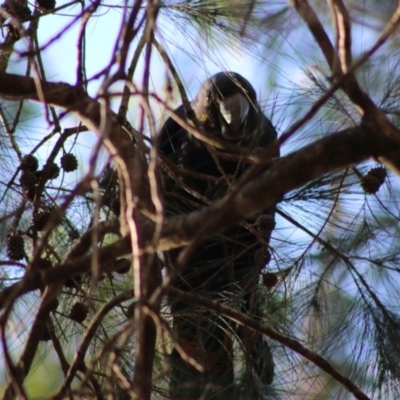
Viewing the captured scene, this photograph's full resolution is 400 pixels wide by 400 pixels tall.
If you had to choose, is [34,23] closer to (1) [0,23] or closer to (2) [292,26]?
(1) [0,23]

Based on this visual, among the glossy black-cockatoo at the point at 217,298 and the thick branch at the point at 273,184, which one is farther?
the glossy black-cockatoo at the point at 217,298

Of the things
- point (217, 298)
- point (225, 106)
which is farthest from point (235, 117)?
point (217, 298)

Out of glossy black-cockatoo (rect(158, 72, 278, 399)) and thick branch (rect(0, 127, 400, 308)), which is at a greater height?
glossy black-cockatoo (rect(158, 72, 278, 399))

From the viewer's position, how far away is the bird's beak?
2.70 metres

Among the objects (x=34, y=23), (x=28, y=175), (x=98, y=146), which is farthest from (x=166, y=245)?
(x=34, y=23)

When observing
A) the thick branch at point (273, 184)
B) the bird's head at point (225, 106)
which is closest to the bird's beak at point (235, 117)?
the bird's head at point (225, 106)

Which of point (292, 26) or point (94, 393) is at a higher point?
point (292, 26)

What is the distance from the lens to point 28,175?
181 centimetres

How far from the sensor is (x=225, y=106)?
9.14 feet

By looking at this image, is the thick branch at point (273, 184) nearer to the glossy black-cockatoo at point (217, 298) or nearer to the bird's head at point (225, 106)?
the glossy black-cockatoo at point (217, 298)

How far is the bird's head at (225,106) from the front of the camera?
270 cm

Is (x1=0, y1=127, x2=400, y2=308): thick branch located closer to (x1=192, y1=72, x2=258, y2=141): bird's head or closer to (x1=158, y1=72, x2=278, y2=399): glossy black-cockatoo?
(x1=158, y1=72, x2=278, y2=399): glossy black-cockatoo

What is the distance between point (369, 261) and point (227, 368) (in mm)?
390

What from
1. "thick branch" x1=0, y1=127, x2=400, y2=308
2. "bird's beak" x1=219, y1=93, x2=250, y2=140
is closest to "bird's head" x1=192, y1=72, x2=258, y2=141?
"bird's beak" x1=219, y1=93, x2=250, y2=140
